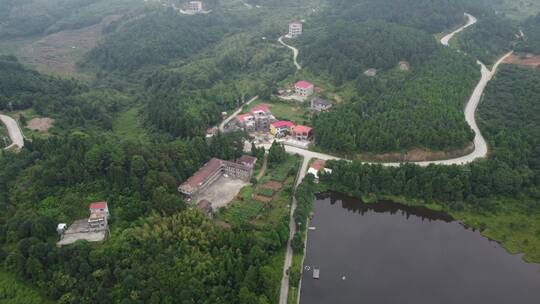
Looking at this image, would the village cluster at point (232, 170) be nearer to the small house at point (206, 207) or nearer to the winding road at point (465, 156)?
the small house at point (206, 207)

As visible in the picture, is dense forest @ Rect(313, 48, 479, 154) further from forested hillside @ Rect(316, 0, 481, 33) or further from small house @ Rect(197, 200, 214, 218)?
forested hillside @ Rect(316, 0, 481, 33)

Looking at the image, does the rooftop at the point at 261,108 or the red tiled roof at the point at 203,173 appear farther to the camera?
the rooftop at the point at 261,108

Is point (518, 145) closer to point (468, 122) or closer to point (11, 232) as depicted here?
point (468, 122)

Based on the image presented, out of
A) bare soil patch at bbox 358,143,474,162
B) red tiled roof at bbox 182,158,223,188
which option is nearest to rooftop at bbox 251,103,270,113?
red tiled roof at bbox 182,158,223,188

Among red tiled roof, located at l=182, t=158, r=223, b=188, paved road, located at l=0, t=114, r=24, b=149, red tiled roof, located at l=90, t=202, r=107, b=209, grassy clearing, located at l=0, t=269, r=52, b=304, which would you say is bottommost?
paved road, located at l=0, t=114, r=24, b=149

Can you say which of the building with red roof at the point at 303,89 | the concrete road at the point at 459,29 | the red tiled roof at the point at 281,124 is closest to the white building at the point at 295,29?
the concrete road at the point at 459,29

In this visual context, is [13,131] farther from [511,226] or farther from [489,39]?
[489,39]
